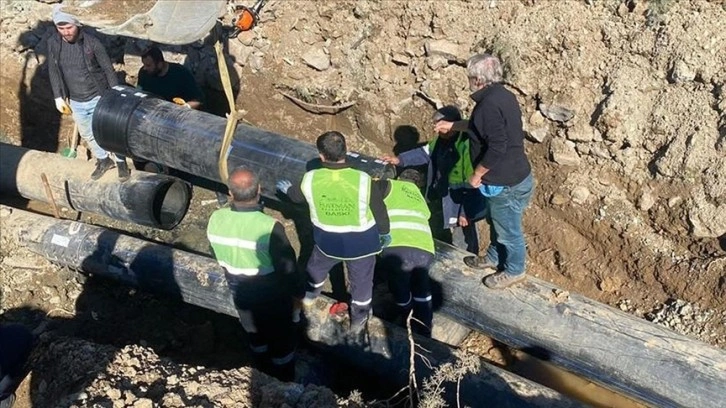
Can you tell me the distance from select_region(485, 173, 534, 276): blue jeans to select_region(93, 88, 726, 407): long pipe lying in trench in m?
0.24

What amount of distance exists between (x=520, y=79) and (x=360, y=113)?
6.21ft

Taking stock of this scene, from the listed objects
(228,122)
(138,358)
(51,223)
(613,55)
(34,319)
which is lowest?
(34,319)

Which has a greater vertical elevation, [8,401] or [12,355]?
[12,355]

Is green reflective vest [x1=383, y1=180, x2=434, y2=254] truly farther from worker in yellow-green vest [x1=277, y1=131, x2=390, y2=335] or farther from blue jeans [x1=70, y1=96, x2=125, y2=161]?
blue jeans [x1=70, y1=96, x2=125, y2=161]

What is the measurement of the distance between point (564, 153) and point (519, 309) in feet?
6.65

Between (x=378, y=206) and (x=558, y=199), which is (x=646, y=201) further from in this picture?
(x=378, y=206)

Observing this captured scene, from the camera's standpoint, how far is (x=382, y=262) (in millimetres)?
4953

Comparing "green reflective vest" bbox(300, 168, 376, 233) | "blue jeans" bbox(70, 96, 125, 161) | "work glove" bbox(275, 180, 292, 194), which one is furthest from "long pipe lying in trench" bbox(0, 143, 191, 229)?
"green reflective vest" bbox(300, 168, 376, 233)

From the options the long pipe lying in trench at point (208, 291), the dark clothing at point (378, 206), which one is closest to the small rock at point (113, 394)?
the long pipe lying in trench at point (208, 291)

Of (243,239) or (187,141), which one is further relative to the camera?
(187,141)

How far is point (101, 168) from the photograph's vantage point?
6648 mm

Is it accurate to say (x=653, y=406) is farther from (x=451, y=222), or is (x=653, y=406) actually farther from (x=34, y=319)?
(x=34, y=319)

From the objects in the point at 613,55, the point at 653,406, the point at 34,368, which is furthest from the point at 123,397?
the point at 613,55

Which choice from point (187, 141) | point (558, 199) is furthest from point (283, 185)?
point (558, 199)
